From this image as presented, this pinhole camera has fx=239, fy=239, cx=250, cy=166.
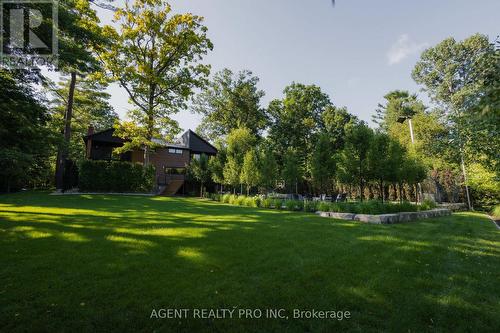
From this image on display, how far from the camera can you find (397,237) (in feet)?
22.9

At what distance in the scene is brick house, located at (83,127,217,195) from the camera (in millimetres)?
28094

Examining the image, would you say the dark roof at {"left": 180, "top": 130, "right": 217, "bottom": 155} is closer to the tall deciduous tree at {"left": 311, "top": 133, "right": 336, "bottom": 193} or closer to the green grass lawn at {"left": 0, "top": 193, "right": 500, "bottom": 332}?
the tall deciduous tree at {"left": 311, "top": 133, "right": 336, "bottom": 193}

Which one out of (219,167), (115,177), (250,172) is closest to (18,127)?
(250,172)

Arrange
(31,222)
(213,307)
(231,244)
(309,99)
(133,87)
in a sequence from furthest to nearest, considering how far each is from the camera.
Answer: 1. (309,99)
2. (133,87)
3. (31,222)
4. (231,244)
5. (213,307)

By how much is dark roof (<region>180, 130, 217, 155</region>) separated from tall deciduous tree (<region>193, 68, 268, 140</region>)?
19.0 feet

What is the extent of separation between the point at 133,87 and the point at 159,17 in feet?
20.0

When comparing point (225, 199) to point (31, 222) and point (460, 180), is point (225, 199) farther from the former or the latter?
point (460, 180)

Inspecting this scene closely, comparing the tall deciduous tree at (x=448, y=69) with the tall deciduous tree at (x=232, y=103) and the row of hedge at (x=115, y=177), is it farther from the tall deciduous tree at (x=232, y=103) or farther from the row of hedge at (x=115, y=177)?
the row of hedge at (x=115, y=177)

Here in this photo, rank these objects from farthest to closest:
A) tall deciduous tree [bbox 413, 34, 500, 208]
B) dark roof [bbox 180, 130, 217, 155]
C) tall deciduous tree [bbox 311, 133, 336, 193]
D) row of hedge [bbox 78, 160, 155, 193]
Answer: dark roof [bbox 180, 130, 217, 155] → tall deciduous tree [bbox 413, 34, 500, 208] → row of hedge [bbox 78, 160, 155, 193] → tall deciduous tree [bbox 311, 133, 336, 193]

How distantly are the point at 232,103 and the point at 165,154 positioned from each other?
13.4 meters

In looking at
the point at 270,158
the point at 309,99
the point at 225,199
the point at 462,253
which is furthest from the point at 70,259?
the point at 309,99

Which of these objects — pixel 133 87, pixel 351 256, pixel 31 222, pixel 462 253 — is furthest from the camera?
pixel 133 87

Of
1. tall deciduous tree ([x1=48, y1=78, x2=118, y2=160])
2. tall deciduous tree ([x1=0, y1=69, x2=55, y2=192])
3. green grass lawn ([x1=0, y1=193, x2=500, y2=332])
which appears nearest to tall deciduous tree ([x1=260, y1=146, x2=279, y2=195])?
green grass lawn ([x1=0, y1=193, x2=500, y2=332])

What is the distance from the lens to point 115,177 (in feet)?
69.8
